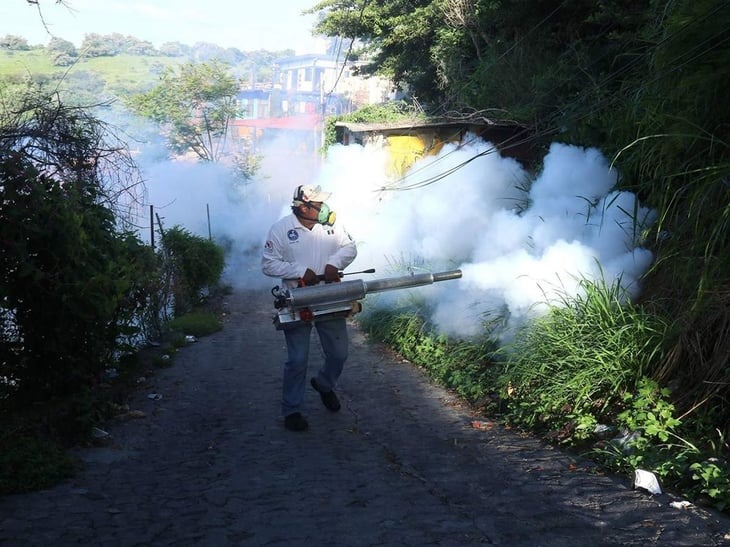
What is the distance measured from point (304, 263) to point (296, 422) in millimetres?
1392

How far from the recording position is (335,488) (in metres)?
5.58

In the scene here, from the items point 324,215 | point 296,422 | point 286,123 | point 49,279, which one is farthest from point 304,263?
point 286,123

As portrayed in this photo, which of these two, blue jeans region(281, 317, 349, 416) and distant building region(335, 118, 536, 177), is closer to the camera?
blue jeans region(281, 317, 349, 416)

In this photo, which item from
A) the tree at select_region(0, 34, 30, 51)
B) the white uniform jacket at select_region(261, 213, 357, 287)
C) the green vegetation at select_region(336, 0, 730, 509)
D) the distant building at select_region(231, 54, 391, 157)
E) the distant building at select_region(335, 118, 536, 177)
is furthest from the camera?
the distant building at select_region(231, 54, 391, 157)

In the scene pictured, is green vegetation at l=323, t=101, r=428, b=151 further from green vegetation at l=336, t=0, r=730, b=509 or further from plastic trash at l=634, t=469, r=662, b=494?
plastic trash at l=634, t=469, r=662, b=494

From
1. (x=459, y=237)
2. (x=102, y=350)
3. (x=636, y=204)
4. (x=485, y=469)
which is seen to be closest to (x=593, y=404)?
(x=485, y=469)

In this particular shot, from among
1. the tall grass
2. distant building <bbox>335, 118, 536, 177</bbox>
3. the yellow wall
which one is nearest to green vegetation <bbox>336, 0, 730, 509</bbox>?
the tall grass

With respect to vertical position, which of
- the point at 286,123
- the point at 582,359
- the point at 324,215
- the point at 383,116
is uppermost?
the point at 286,123

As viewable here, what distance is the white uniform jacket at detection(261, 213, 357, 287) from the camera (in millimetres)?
7328

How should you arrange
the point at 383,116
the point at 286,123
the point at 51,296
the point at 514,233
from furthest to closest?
the point at 286,123, the point at 383,116, the point at 514,233, the point at 51,296

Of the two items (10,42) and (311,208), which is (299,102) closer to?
(10,42)

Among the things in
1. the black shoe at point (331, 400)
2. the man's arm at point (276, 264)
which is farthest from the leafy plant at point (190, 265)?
the man's arm at point (276, 264)

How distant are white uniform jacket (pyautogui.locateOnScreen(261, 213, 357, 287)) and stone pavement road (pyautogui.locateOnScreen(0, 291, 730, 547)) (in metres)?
1.41

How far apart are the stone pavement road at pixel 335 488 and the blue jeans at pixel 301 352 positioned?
0.99 ft
